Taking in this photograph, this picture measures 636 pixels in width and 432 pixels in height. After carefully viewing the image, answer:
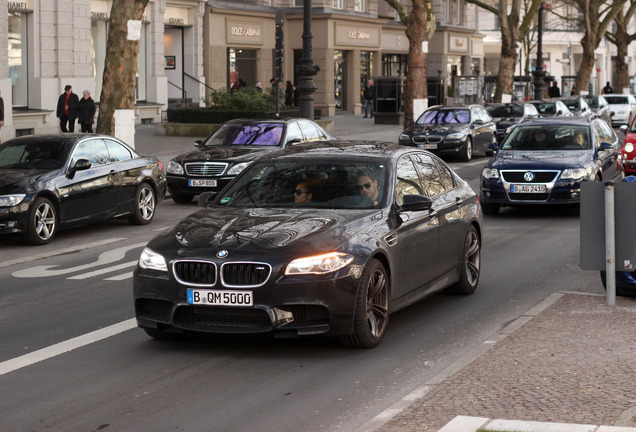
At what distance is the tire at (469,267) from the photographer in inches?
408

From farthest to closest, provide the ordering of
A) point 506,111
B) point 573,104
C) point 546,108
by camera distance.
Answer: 1. point 573,104
2. point 546,108
3. point 506,111

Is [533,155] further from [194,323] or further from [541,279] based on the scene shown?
[194,323]

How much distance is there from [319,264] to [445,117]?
23827mm

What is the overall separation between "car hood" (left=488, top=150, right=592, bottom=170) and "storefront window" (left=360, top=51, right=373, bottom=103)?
39248mm

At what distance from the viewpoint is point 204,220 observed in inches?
338

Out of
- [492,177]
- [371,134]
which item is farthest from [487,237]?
[371,134]

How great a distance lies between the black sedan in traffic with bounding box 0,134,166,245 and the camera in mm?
14281

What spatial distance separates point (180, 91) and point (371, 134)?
9.86 meters

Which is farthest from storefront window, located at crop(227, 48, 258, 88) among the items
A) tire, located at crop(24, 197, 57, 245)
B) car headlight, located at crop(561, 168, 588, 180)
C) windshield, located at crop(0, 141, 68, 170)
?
tire, located at crop(24, 197, 57, 245)

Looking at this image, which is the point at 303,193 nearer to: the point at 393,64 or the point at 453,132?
the point at 453,132

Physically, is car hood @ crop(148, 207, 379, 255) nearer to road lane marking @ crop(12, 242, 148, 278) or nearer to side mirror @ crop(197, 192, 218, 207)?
side mirror @ crop(197, 192, 218, 207)

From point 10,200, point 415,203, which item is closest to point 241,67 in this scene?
point 10,200

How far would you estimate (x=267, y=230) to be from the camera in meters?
8.09

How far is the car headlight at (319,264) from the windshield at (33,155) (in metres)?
8.21
